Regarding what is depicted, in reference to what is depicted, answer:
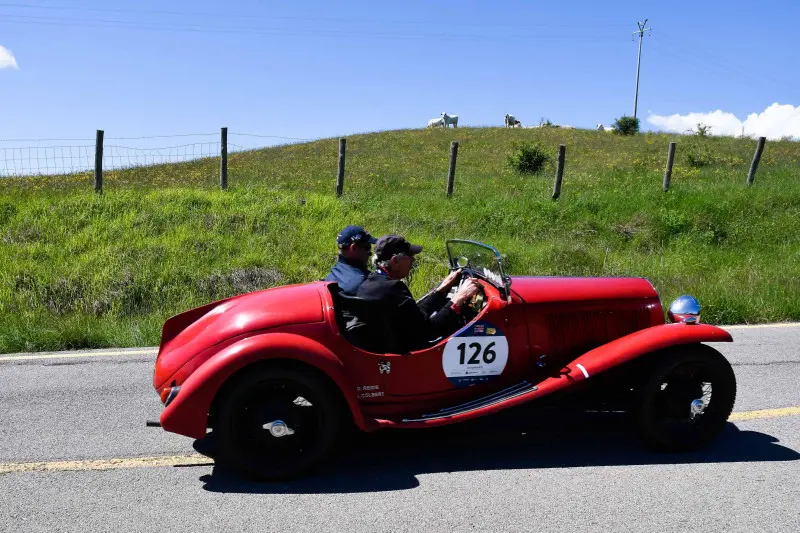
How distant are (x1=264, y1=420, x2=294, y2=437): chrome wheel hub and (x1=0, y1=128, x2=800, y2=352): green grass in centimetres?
358

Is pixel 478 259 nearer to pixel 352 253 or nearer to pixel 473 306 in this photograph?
pixel 473 306

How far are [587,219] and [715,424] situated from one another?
9.31 metres

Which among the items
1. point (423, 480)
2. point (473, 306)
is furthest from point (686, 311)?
point (423, 480)

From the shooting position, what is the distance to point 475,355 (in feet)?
13.5

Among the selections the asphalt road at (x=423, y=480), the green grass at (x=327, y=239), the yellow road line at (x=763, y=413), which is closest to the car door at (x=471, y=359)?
the asphalt road at (x=423, y=480)

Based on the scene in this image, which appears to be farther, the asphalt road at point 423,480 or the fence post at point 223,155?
the fence post at point 223,155

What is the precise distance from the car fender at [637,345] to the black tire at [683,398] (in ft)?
0.27

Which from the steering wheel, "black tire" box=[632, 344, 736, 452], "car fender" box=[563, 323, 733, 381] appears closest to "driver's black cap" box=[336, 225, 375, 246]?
the steering wheel

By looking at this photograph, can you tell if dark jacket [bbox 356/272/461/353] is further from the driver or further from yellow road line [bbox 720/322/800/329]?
yellow road line [bbox 720/322/800/329]

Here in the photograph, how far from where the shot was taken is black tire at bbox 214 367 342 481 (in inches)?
146

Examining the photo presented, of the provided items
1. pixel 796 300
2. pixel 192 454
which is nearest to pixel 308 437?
pixel 192 454

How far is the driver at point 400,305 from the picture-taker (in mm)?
4047

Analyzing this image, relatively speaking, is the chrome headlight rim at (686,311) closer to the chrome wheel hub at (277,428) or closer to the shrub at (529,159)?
the chrome wheel hub at (277,428)

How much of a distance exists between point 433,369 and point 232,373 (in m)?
1.17
